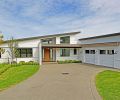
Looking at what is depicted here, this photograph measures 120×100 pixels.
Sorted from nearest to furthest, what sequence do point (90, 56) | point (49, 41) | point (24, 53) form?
point (90, 56), point (24, 53), point (49, 41)

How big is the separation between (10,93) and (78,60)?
23320 millimetres

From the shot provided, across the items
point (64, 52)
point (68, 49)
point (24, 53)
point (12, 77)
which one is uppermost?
point (68, 49)

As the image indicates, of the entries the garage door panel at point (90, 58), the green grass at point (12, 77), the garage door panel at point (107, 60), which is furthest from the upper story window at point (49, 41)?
the green grass at point (12, 77)

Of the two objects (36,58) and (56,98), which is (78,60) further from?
(56,98)

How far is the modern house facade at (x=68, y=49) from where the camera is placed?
24109mm

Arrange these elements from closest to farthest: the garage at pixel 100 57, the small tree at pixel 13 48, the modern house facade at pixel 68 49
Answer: the garage at pixel 100 57 → the modern house facade at pixel 68 49 → the small tree at pixel 13 48

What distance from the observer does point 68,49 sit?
1298 inches

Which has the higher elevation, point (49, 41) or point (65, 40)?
point (65, 40)

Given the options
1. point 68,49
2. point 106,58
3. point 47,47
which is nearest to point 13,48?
point 47,47

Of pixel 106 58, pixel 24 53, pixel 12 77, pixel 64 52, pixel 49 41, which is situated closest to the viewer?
pixel 12 77

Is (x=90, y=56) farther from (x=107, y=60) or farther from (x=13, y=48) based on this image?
(x=13, y=48)

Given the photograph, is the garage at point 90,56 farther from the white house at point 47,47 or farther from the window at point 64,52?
the window at point 64,52

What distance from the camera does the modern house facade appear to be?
79.1 feet

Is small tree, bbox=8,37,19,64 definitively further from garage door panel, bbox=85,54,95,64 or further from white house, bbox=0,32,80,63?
garage door panel, bbox=85,54,95,64
